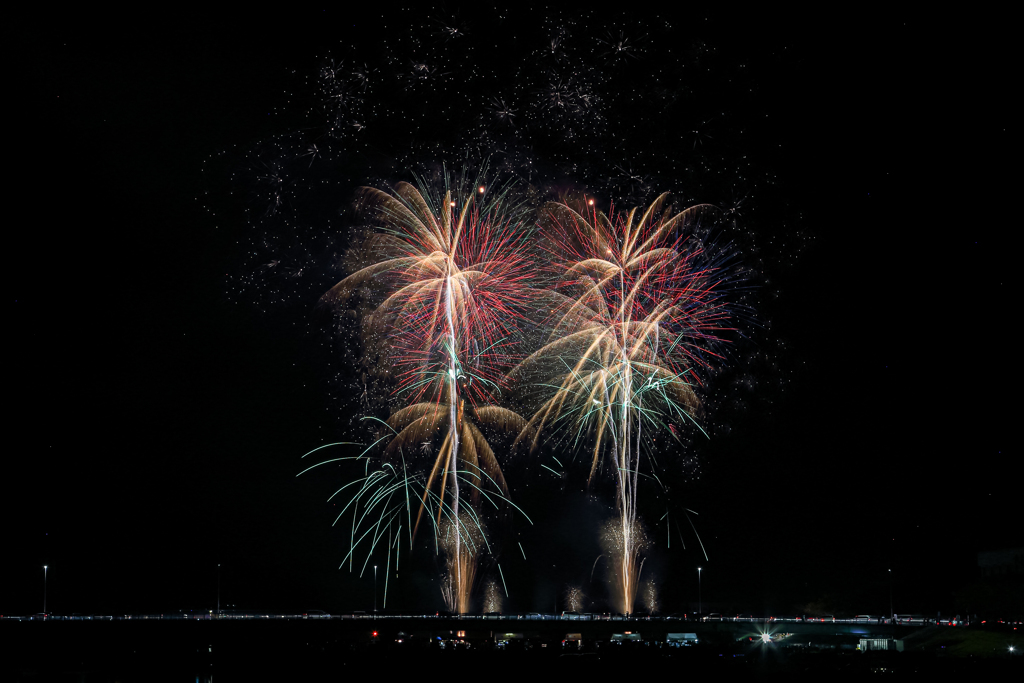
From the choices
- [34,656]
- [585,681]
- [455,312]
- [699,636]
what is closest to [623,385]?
[455,312]

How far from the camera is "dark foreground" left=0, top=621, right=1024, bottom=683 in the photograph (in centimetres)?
7419

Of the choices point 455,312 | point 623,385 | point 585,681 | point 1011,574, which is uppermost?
point 455,312

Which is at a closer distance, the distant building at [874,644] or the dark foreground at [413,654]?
the dark foreground at [413,654]

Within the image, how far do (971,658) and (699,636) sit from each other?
1358 inches

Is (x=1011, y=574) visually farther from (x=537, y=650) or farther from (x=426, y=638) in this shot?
(x=426, y=638)

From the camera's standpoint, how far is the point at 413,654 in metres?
89.1

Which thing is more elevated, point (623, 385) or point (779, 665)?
point (623, 385)

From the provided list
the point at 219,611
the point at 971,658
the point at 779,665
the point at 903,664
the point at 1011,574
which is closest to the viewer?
the point at 971,658

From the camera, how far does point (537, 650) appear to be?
91.6 meters

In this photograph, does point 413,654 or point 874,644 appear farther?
point 413,654

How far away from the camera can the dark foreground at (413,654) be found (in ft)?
243

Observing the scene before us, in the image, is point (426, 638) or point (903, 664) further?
point (426, 638)

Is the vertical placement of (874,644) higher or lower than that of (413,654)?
lower

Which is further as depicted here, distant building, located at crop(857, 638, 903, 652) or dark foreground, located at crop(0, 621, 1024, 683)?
distant building, located at crop(857, 638, 903, 652)
